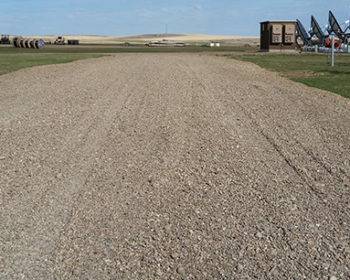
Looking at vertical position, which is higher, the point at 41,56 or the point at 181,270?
the point at 181,270

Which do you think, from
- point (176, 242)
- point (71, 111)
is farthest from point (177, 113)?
point (176, 242)

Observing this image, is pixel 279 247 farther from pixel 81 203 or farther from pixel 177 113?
pixel 177 113

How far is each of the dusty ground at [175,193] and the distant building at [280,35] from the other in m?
57.9

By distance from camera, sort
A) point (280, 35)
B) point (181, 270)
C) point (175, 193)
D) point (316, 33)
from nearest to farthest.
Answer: point (181, 270) < point (175, 193) < point (280, 35) < point (316, 33)

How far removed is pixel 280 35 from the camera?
7025 cm

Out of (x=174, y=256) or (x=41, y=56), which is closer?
(x=174, y=256)

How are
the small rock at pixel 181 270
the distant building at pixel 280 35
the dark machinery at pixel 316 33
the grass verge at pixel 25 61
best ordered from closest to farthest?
the small rock at pixel 181 270 < the grass verge at pixel 25 61 < the distant building at pixel 280 35 < the dark machinery at pixel 316 33

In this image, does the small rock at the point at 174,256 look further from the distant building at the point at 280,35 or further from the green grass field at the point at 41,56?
the distant building at the point at 280,35

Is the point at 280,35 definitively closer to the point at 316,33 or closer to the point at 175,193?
the point at 316,33

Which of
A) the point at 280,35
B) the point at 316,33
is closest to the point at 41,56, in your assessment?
the point at 280,35

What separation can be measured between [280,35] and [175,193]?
2590 inches

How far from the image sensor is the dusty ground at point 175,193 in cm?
503

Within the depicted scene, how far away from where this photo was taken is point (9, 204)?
656 cm

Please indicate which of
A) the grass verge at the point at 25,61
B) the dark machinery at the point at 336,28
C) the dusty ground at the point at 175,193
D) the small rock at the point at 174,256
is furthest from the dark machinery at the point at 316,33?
the small rock at the point at 174,256
